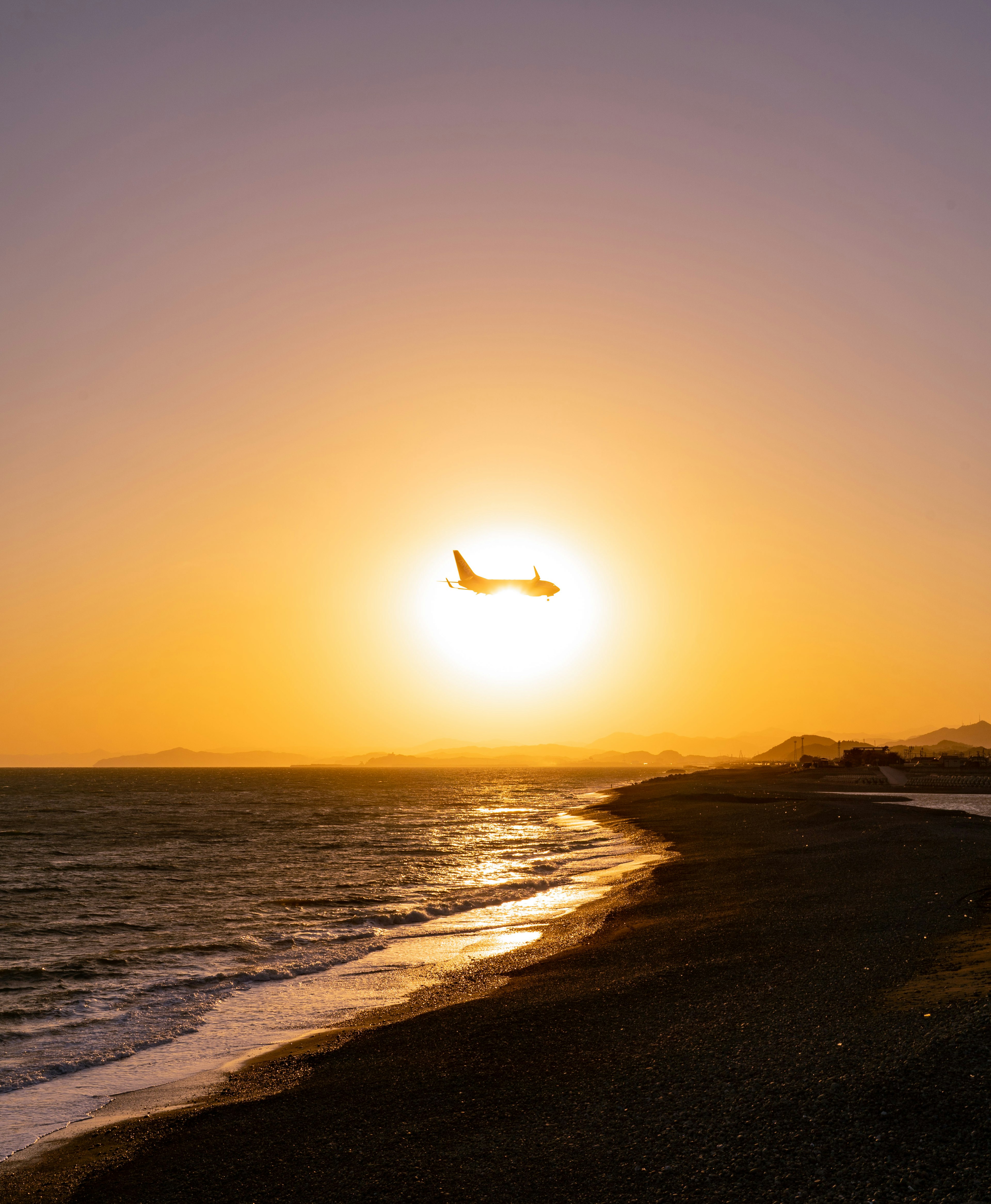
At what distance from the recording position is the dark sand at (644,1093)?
7.84m

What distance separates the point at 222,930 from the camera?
91.2 feet

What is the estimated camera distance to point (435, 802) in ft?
395

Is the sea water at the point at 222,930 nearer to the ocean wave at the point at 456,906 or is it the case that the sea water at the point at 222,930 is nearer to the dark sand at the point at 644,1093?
the ocean wave at the point at 456,906

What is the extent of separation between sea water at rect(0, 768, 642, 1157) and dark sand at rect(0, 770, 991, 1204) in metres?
2.90

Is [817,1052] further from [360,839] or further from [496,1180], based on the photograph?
[360,839]

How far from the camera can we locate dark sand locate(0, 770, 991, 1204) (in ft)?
25.7

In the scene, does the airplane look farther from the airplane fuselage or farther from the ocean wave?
the ocean wave

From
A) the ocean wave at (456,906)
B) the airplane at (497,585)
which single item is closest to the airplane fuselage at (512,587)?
the airplane at (497,585)

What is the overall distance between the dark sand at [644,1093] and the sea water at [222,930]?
2.90 meters

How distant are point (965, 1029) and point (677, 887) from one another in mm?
18808

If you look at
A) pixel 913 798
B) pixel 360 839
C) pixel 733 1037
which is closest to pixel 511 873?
pixel 360 839

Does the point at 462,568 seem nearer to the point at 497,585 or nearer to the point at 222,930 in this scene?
the point at 497,585

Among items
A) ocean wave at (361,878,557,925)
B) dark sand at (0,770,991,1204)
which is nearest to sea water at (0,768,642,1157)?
ocean wave at (361,878,557,925)

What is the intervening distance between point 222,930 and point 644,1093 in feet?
70.7
